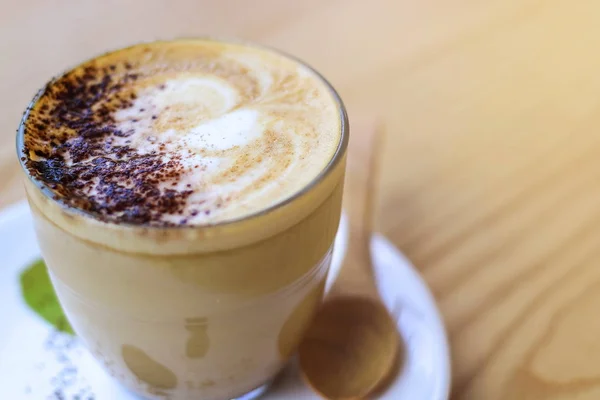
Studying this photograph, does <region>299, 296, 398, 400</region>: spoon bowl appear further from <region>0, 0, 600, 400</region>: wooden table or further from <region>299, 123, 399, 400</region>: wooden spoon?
<region>0, 0, 600, 400</region>: wooden table

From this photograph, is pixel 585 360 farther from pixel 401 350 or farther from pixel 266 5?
pixel 266 5

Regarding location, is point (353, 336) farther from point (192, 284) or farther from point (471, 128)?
point (471, 128)

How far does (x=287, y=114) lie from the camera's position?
2.65 ft

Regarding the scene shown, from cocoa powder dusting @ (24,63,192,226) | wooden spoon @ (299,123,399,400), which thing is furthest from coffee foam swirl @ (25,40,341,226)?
wooden spoon @ (299,123,399,400)

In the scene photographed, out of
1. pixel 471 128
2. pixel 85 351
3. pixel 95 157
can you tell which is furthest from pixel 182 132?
pixel 471 128

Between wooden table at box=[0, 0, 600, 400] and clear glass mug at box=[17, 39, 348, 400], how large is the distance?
1.07ft

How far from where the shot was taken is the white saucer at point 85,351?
816 millimetres

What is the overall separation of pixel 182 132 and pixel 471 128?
783 mm

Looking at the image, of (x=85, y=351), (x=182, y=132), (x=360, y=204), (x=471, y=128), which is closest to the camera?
(x=182, y=132)

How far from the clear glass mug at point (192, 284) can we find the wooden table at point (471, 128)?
327 millimetres

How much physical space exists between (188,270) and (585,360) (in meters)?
0.62

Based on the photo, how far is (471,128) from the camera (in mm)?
1336

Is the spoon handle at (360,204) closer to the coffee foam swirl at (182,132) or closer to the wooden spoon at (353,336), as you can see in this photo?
the wooden spoon at (353,336)

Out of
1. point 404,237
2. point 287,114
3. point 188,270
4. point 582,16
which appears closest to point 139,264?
point 188,270
